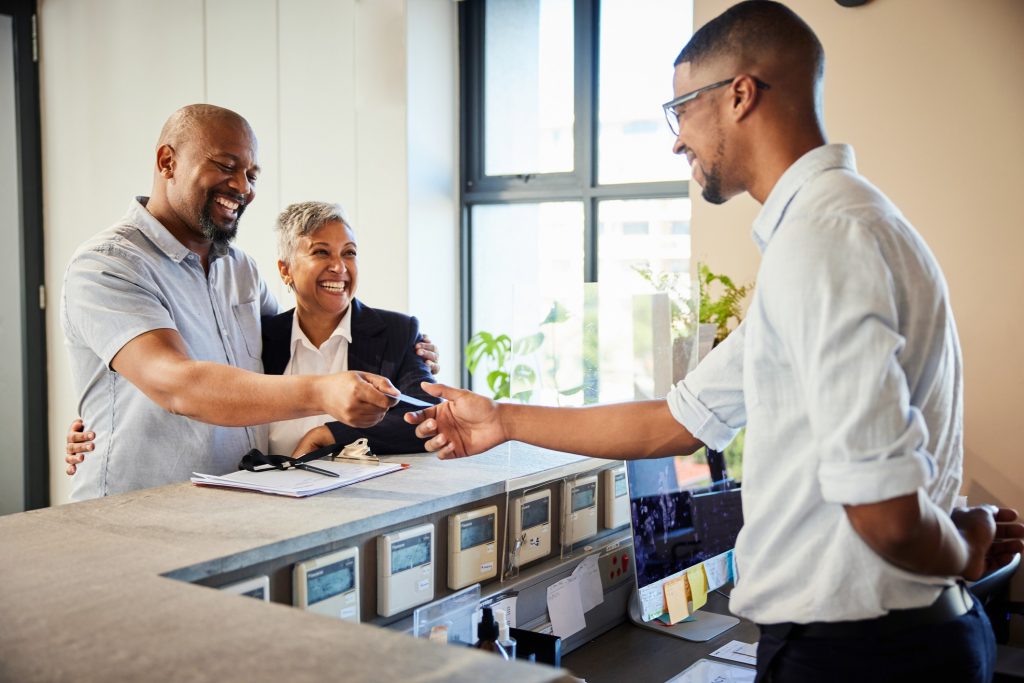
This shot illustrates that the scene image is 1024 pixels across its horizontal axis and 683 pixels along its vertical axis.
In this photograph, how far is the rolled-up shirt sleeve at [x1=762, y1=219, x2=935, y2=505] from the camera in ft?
3.35

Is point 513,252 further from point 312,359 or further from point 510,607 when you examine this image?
point 510,607

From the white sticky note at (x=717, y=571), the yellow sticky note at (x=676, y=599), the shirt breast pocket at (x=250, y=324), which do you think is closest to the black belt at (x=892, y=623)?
the yellow sticky note at (x=676, y=599)

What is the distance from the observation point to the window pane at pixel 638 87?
407 cm

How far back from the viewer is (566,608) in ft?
6.27

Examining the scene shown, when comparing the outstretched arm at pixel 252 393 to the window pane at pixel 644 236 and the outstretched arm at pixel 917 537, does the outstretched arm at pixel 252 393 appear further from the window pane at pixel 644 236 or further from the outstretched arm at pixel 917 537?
the window pane at pixel 644 236

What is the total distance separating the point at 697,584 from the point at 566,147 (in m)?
2.65

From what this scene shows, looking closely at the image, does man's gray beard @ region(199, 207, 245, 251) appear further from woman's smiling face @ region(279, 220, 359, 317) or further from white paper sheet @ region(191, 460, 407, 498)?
white paper sheet @ region(191, 460, 407, 498)

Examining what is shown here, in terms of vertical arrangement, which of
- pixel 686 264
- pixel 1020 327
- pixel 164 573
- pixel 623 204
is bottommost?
pixel 164 573

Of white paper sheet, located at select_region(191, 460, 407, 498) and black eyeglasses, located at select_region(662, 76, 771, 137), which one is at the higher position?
black eyeglasses, located at select_region(662, 76, 771, 137)

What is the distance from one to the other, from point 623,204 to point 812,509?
10.5 feet

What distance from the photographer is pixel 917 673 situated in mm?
1132

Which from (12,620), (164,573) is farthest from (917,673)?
(12,620)

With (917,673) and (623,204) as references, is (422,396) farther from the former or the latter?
(623,204)

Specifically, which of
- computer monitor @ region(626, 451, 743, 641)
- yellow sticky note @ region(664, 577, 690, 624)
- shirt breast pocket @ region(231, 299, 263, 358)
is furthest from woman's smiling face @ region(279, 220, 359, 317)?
yellow sticky note @ region(664, 577, 690, 624)
